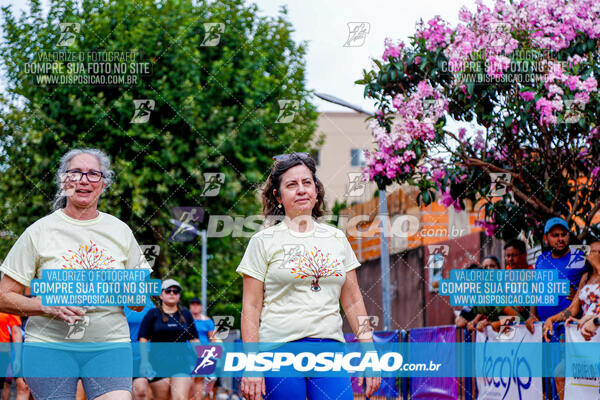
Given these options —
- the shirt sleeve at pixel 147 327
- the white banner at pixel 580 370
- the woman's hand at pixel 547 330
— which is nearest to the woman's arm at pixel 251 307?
the white banner at pixel 580 370

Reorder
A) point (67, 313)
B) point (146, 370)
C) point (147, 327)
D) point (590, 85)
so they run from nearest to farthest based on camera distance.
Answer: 1. point (67, 313)
2. point (590, 85)
3. point (146, 370)
4. point (147, 327)

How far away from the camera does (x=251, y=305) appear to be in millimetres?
4156

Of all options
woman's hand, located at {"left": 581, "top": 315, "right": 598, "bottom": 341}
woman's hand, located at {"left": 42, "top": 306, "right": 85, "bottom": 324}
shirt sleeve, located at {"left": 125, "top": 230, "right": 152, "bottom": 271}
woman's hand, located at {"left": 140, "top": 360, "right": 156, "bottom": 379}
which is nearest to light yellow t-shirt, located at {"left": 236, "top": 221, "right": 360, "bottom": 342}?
shirt sleeve, located at {"left": 125, "top": 230, "right": 152, "bottom": 271}

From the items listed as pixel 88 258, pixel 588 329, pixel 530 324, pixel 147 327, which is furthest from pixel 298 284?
pixel 147 327

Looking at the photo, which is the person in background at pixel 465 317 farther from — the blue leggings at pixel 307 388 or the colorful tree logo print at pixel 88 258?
the colorful tree logo print at pixel 88 258

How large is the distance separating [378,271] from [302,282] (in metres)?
23.0

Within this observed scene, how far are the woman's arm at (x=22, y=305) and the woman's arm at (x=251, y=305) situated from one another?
2.43ft

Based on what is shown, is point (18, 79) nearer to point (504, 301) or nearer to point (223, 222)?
point (223, 222)

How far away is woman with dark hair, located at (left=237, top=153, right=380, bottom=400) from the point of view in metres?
3.98

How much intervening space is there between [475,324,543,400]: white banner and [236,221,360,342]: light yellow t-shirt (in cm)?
431

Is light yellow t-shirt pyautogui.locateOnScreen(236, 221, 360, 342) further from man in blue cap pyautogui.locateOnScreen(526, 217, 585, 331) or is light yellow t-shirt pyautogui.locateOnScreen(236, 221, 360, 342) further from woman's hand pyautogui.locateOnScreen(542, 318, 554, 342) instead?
man in blue cap pyautogui.locateOnScreen(526, 217, 585, 331)

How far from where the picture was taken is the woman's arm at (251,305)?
13.6ft

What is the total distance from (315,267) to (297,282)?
111 mm

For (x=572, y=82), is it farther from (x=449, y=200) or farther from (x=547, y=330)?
(x=547, y=330)
